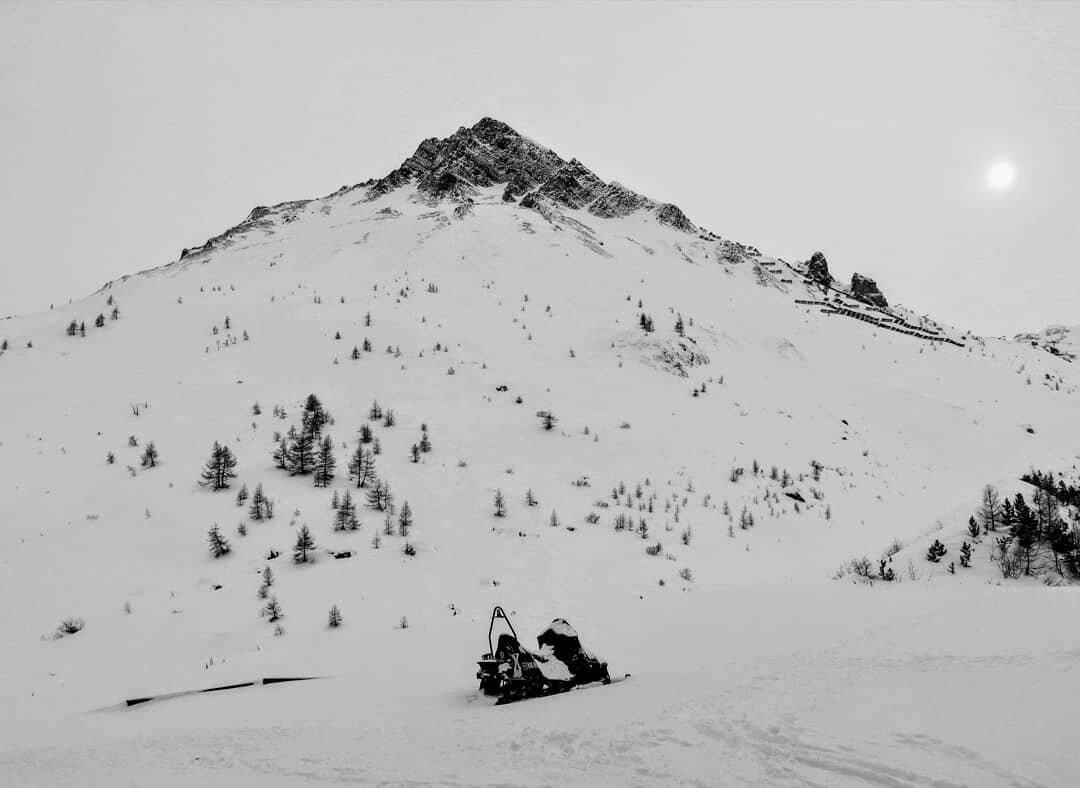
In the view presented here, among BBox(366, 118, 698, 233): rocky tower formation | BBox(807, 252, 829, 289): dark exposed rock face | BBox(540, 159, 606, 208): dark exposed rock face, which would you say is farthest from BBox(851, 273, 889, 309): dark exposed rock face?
BBox(540, 159, 606, 208): dark exposed rock face

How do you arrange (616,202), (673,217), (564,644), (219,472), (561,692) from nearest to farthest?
(561,692) → (564,644) → (219,472) → (673,217) → (616,202)

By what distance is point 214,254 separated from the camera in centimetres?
3669

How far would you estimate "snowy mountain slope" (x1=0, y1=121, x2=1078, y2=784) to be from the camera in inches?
239

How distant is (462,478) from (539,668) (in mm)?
7754

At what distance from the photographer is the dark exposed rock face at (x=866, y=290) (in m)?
58.0

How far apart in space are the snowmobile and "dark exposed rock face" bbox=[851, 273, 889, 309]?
62.1 metres

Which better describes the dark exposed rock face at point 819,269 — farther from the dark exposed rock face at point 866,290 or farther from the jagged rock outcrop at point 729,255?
the jagged rock outcrop at point 729,255

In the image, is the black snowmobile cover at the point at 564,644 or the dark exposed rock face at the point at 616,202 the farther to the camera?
the dark exposed rock face at the point at 616,202

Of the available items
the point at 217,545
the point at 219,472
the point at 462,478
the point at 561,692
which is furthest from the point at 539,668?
the point at 219,472

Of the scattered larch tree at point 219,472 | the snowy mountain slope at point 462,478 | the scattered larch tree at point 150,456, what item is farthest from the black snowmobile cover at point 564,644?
the scattered larch tree at point 150,456

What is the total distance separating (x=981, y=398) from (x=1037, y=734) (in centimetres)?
3058

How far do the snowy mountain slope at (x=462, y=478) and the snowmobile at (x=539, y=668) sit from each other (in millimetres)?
389

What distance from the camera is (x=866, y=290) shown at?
5994 cm

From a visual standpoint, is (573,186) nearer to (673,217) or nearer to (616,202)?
(616,202)
